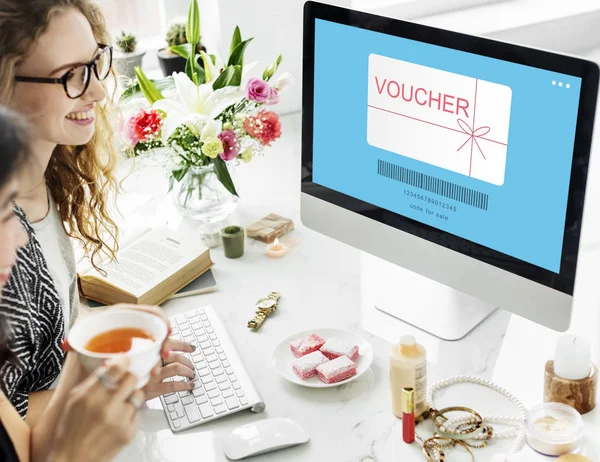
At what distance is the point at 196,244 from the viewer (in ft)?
5.49

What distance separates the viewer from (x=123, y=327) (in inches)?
40.3

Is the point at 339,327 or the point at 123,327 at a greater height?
the point at 123,327

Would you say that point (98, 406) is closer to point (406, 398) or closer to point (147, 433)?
point (147, 433)

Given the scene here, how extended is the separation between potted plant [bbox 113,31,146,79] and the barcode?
3.43 ft

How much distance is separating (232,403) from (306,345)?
18 centimetres

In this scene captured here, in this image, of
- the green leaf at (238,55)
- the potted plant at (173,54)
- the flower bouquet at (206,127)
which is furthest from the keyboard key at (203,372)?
the potted plant at (173,54)

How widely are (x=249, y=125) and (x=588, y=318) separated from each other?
0.74 metres

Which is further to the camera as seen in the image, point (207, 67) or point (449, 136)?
point (207, 67)

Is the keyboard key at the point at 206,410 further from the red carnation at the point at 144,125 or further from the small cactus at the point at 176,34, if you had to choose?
the small cactus at the point at 176,34

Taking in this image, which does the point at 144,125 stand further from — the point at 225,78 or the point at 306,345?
the point at 306,345

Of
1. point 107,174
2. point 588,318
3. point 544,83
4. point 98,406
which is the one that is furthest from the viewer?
point 107,174

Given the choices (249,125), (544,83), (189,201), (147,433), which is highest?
(544,83)

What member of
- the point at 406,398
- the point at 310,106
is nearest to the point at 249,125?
the point at 310,106

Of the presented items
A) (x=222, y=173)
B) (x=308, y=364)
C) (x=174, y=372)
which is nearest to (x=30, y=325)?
(x=174, y=372)
